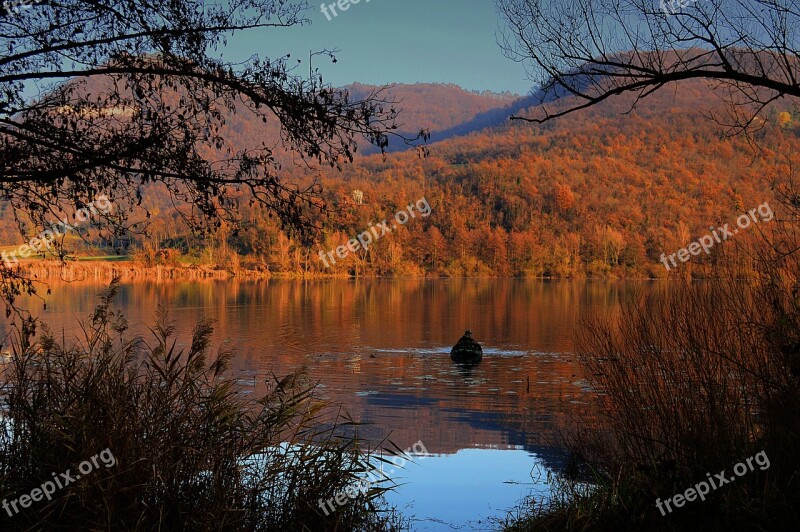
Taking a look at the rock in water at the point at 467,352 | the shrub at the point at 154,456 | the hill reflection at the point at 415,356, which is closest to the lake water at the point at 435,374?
the hill reflection at the point at 415,356

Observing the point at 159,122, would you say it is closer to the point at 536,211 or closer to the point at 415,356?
the point at 415,356

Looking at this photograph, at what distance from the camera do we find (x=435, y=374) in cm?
2333

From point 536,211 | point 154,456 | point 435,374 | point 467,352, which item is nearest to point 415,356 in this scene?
point 467,352

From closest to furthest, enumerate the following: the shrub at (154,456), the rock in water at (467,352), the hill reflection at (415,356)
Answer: the shrub at (154,456) < the hill reflection at (415,356) < the rock in water at (467,352)

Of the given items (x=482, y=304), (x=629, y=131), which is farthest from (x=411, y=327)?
(x=629, y=131)

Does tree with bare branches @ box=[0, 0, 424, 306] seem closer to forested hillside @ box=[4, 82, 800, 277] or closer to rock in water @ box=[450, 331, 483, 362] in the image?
rock in water @ box=[450, 331, 483, 362]

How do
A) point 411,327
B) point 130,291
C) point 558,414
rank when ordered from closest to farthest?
point 558,414, point 411,327, point 130,291

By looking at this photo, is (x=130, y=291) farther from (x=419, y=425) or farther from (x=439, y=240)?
(x=439, y=240)

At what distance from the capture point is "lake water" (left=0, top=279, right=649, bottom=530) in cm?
1158

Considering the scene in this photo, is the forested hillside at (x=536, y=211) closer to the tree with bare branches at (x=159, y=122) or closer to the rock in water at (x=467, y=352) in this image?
the rock in water at (x=467, y=352)

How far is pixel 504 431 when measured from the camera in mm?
15641

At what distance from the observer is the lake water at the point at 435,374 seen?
11.6 meters

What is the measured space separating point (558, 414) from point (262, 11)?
12805mm

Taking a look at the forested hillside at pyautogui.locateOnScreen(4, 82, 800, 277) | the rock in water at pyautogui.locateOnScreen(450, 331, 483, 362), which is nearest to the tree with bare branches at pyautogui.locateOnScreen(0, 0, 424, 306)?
the rock in water at pyautogui.locateOnScreen(450, 331, 483, 362)
